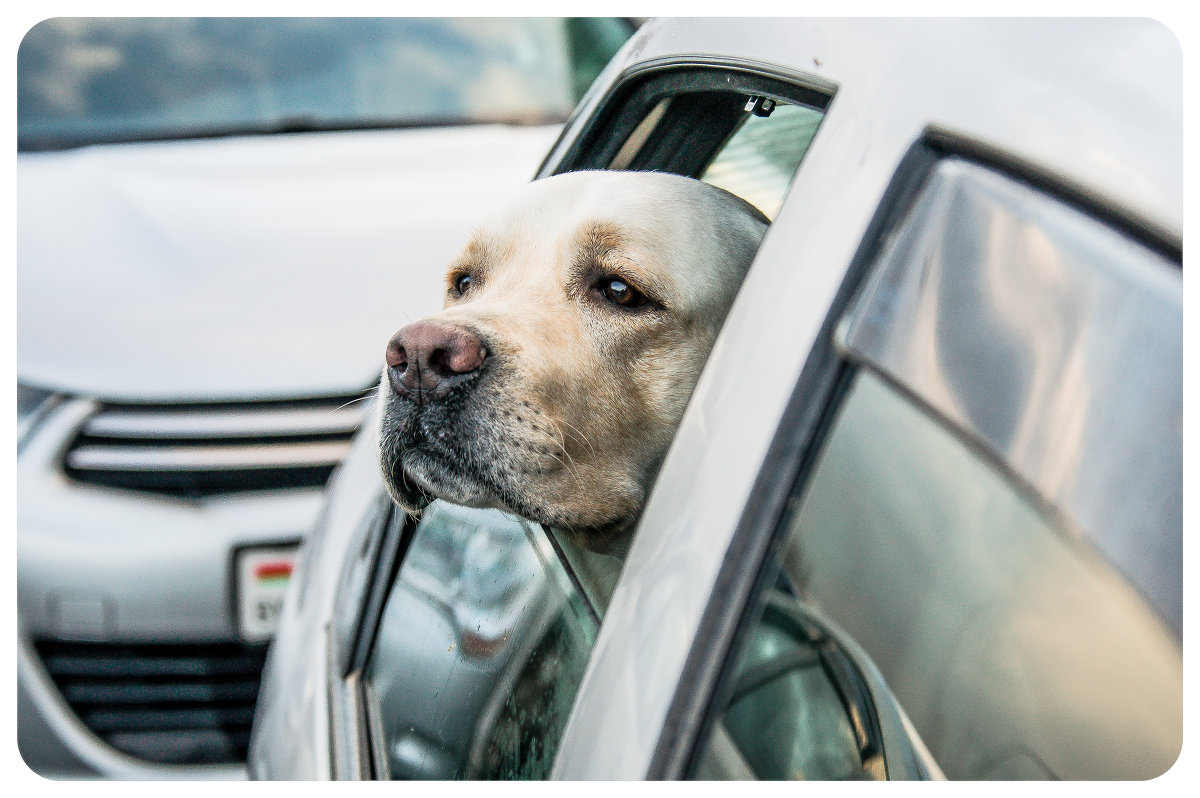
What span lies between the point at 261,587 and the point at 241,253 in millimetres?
1113

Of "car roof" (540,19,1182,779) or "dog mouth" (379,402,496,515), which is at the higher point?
"car roof" (540,19,1182,779)

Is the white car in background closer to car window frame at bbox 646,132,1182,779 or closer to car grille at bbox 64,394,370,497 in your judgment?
car grille at bbox 64,394,370,497

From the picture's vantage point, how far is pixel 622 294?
1791 mm

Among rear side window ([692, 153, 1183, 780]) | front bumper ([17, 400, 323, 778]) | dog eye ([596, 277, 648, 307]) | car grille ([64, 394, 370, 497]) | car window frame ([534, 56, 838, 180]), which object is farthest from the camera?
car grille ([64, 394, 370, 497])

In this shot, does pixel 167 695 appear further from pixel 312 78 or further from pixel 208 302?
pixel 312 78

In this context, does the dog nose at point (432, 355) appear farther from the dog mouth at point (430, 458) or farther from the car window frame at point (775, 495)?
the car window frame at point (775, 495)

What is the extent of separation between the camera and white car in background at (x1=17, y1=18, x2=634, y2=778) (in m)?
2.86

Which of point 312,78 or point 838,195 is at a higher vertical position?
point 838,195

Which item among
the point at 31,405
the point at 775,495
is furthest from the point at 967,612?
the point at 31,405

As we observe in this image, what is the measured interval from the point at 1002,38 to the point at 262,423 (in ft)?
8.99

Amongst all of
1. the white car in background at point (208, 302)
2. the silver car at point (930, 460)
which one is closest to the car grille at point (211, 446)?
the white car in background at point (208, 302)

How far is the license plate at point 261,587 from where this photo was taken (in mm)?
2953

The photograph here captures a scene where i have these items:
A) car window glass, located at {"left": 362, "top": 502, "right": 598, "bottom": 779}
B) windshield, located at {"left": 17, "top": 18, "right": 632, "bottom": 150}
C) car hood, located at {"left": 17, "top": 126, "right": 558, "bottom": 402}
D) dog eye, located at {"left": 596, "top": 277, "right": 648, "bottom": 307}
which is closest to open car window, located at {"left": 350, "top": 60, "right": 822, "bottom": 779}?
car window glass, located at {"left": 362, "top": 502, "right": 598, "bottom": 779}

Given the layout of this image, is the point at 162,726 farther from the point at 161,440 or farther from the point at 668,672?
the point at 668,672
